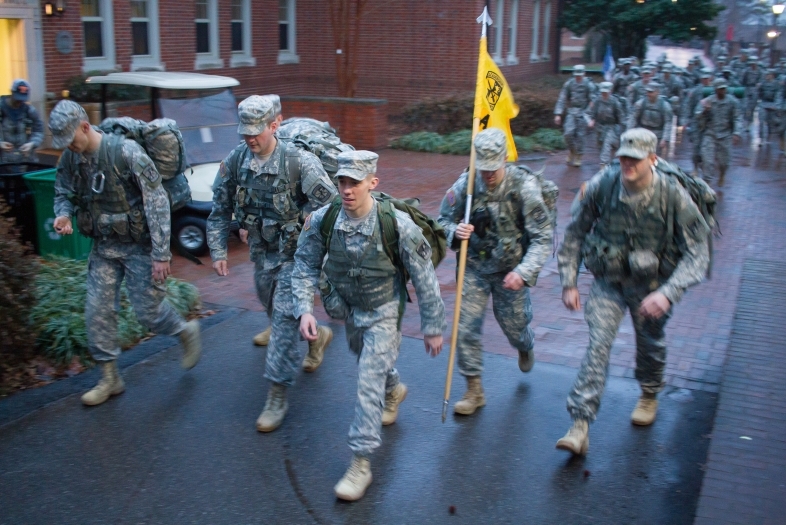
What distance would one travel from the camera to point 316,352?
20.7 ft

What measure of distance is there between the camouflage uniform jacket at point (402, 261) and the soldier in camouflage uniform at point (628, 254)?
3.03 ft

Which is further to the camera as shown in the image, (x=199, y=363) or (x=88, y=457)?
(x=199, y=363)

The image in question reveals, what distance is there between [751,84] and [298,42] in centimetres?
1262

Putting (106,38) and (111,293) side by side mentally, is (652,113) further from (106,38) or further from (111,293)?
(106,38)

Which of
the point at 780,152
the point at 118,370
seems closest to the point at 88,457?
the point at 118,370

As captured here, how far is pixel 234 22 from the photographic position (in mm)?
21422

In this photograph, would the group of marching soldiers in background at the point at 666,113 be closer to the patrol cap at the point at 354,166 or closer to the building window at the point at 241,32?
the building window at the point at 241,32

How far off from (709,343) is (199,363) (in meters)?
3.99

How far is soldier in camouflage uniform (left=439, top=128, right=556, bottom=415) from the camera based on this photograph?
5.08 metres

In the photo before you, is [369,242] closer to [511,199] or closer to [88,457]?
[511,199]

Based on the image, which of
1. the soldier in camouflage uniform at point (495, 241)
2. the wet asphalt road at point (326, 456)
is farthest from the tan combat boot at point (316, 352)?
the soldier in camouflage uniform at point (495, 241)

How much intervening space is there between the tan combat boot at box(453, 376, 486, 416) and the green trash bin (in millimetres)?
4195

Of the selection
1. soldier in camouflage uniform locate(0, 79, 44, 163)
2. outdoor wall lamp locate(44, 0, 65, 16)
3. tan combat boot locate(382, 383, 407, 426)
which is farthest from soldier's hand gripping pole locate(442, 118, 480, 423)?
outdoor wall lamp locate(44, 0, 65, 16)

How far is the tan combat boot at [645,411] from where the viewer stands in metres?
5.36
